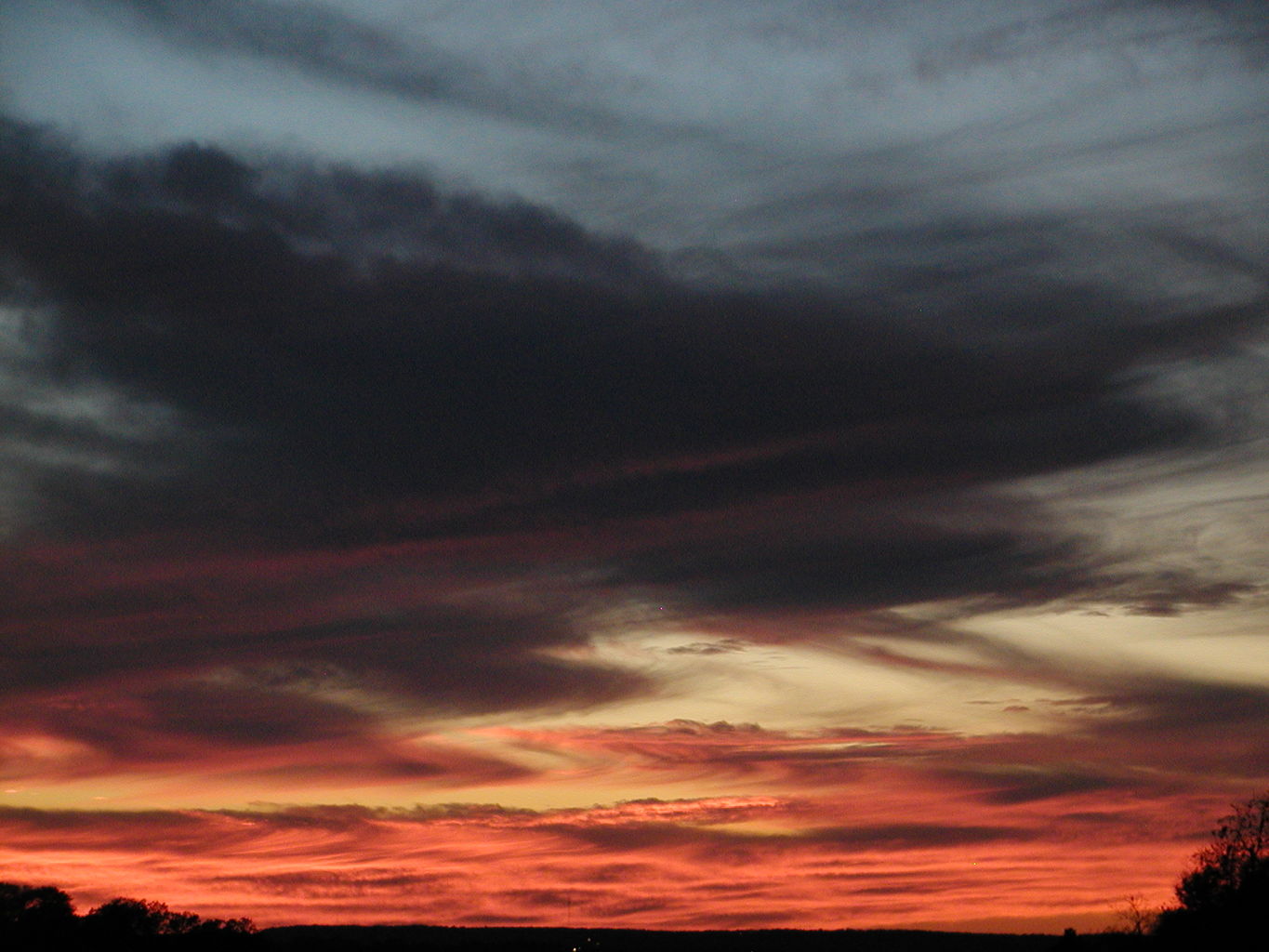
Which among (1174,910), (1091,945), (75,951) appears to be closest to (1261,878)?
(1174,910)

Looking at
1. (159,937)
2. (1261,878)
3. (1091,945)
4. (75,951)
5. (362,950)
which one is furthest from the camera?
(362,950)

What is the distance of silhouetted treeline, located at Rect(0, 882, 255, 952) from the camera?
12812 cm

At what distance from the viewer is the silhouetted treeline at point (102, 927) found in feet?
420

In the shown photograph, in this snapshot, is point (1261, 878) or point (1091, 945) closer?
point (1261, 878)

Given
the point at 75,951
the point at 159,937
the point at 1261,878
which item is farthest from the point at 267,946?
the point at 1261,878

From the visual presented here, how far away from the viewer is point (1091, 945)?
8162 cm

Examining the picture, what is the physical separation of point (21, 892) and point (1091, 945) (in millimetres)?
100486

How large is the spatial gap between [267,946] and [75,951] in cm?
2331

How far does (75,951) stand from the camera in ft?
424

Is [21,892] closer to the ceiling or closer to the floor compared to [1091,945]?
closer to the ceiling

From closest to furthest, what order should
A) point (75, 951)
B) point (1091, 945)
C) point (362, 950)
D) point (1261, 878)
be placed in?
point (1261, 878) < point (1091, 945) < point (75, 951) < point (362, 950)

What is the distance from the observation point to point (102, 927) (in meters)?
137

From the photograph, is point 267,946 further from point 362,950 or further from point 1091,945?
point 1091,945

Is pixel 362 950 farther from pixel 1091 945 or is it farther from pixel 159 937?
pixel 1091 945
